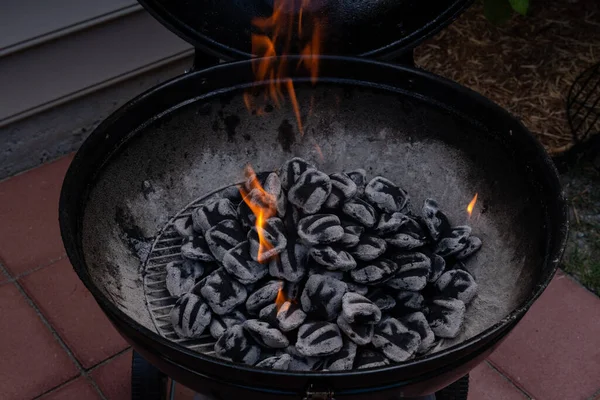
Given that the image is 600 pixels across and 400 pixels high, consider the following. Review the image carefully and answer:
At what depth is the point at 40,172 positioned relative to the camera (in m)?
2.41

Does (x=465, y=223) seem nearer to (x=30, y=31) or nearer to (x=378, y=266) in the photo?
(x=378, y=266)

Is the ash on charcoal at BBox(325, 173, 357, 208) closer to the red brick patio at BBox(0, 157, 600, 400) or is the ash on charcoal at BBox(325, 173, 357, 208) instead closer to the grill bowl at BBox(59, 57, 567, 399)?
the grill bowl at BBox(59, 57, 567, 399)

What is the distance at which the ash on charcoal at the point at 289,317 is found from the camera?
1161 millimetres

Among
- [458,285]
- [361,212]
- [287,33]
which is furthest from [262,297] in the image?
[287,33]

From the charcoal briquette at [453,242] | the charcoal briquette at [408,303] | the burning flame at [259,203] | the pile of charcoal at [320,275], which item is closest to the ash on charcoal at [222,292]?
the pile of charcoal at [320,275]

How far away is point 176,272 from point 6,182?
138 cm

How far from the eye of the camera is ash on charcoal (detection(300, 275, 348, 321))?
119cm

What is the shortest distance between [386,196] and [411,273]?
21cm

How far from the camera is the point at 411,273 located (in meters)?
1.25

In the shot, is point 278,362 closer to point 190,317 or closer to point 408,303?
point 190,317

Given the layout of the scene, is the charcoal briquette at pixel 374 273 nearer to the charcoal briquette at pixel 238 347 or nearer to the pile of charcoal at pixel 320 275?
the pile of charcoal at pixel 320 275

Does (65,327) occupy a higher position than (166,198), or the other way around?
(166,198)

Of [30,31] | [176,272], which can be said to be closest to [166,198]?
[176,272]

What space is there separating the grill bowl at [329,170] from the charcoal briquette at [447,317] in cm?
3
